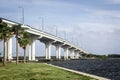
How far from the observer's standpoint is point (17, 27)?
107 meters

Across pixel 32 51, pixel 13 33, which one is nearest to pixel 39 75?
pixel 13 33

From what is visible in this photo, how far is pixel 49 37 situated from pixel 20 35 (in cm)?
6262

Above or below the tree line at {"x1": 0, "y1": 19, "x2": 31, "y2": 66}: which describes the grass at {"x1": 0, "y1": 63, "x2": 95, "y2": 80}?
below

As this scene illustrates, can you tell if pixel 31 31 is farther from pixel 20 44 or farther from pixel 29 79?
pixel 29 79

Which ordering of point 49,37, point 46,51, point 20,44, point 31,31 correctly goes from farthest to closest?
1. point 46,51
2. point 49,37
3. point 31,31
4. point 20,44

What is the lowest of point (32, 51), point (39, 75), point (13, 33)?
point (39, 75)

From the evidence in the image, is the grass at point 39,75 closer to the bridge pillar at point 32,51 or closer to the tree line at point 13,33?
the tree line at point 13,33

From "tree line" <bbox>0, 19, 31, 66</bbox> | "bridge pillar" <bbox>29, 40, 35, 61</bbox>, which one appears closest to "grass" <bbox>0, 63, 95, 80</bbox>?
"tree line" <bbox>0, 19, 31, 66</bbox>

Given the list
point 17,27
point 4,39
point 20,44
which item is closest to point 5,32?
point 4,39

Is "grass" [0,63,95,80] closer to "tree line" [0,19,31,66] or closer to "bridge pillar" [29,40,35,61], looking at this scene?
"tree line" [0,19,31,66]

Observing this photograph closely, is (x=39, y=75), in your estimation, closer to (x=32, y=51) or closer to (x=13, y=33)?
(x=13, y=33)

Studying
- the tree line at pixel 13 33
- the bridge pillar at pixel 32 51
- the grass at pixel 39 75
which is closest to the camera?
the grass at pixel 39 75

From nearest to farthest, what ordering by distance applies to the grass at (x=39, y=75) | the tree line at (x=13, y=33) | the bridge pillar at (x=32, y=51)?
the grass at (x=39, y=75), the tree line at (x=13, y=33), the bridge pillar at (x=32, y=51)

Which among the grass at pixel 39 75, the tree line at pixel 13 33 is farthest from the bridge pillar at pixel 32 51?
the grass at pixel 39 75
